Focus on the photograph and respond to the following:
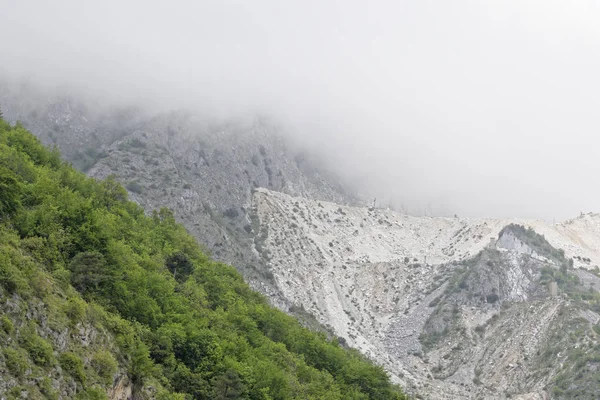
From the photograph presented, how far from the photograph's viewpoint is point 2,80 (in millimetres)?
160375

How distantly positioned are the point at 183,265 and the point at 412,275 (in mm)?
109790

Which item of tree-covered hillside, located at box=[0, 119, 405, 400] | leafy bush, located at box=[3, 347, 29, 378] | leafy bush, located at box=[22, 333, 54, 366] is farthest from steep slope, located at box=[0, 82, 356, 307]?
leafy bush, located at box=[3, 347, 29, 378]

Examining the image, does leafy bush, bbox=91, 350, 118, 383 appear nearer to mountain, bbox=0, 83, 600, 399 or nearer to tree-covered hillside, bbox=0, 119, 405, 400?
tree-covered hillside, bbox=0, 119, 405, 400

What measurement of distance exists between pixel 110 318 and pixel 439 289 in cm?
13098

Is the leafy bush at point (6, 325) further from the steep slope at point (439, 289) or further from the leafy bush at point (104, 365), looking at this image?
the steep slope at point (439, 289)

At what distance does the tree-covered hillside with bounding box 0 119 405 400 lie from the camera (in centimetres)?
2652

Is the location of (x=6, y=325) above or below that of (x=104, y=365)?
above

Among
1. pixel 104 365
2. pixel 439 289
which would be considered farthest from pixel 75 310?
pixel 439 289

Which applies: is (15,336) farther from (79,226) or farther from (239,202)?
(239,202)

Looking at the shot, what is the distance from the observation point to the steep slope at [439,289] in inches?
5202

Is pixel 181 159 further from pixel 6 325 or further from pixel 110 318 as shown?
pixel 6 325

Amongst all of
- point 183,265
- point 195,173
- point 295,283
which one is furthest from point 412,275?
point 183,265

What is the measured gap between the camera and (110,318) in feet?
112

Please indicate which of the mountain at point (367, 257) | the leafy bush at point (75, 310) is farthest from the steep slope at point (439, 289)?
the leafy bush at point (75, 310)
